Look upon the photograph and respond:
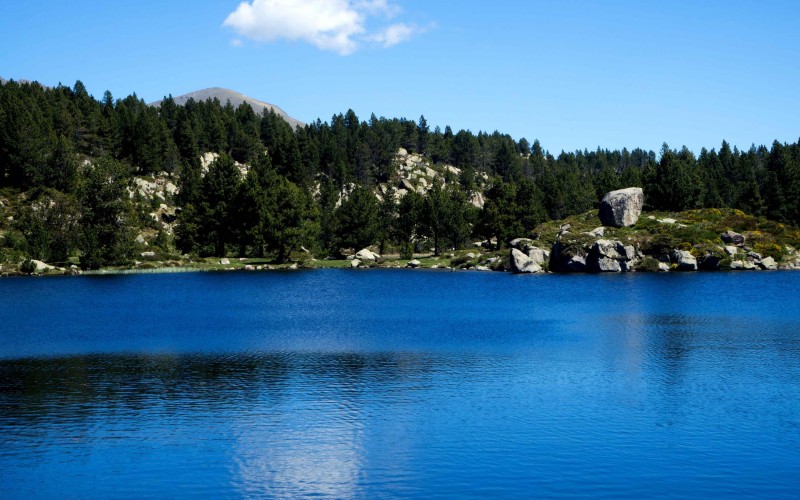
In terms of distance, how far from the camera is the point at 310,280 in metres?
124

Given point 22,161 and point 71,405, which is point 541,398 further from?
point 22,161

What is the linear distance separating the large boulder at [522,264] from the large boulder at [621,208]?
20.4m

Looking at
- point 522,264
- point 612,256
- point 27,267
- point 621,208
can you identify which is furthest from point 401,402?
point 621,208

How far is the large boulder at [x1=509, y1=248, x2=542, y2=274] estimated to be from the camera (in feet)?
454

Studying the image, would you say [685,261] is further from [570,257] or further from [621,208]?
[570,257]

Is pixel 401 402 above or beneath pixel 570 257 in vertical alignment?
beneath

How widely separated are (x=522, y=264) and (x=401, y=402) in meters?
104

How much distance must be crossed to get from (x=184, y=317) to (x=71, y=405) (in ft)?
120

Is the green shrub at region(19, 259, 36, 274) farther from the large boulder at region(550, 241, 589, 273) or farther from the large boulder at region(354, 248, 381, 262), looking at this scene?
the large boulder at region(550, 241, 589, 273)

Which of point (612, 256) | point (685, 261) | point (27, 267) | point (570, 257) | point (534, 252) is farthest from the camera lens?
point (534, 252)

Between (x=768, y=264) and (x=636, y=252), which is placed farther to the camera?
(x=636, y=252)

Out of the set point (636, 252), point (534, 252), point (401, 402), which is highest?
point (534, 252)

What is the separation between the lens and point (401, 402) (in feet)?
127

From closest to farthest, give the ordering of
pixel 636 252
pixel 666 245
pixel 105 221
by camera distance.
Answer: pixel 666 245 < pixel 636 252 < pixel 105 221
